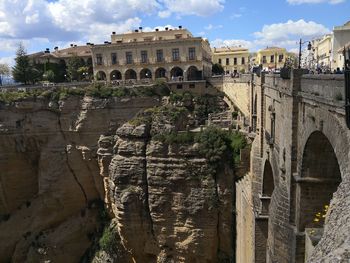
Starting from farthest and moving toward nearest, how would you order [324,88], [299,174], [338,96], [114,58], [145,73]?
1. [145,73]
2. [114,58]
3. [299,174]
4. [324,88]
5. [338,96]

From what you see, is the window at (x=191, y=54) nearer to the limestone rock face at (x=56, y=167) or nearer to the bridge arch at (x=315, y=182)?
the limestone rock face at (x=56, y=167)

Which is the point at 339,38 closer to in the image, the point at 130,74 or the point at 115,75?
the point at 130,74

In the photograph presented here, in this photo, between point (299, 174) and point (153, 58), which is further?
point (153, 58)

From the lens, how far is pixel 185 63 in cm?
4559

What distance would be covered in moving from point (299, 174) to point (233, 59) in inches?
2297

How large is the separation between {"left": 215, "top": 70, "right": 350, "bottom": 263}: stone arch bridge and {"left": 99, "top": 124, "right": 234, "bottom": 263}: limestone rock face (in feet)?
10.3

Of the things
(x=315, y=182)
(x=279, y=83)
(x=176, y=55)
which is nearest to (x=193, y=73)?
(x=176, y=55)

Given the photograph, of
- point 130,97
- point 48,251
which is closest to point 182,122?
point 130,97

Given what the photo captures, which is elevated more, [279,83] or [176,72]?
[176,72]

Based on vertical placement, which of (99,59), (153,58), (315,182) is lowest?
(315,182)

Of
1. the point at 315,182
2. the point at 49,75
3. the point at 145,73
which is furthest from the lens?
the point at 49,75

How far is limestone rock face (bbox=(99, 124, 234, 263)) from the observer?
94.1ft

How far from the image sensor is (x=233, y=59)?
71.1m

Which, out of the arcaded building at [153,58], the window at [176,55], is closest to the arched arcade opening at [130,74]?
the arcaded building at [153,58]
